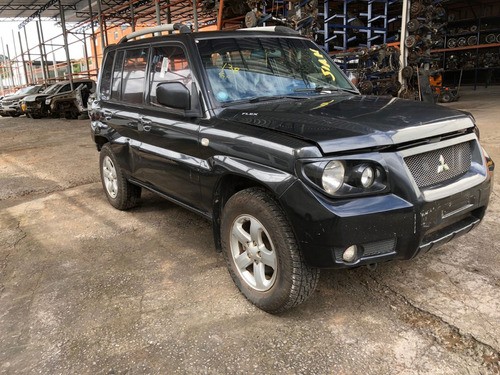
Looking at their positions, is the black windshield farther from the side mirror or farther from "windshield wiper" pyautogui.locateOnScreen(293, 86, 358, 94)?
the side mirror

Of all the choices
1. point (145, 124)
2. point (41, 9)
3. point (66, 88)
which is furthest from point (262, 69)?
point (41, 9)

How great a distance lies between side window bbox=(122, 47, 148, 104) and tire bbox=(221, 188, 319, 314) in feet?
5.92

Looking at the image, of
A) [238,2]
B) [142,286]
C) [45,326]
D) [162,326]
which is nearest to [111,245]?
[142,286]

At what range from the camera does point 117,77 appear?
456 centimetres

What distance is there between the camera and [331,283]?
317 centimetres

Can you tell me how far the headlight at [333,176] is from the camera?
2334 mm

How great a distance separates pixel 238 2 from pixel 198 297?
38.7 feet

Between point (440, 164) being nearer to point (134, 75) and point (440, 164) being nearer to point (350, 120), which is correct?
point (350, 120)

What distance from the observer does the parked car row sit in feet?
56.9

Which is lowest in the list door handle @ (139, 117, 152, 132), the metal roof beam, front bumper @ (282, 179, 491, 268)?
front bumper @ (282, 179, 491, 268)

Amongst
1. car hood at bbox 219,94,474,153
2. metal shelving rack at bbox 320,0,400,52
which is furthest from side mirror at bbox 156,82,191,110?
metal shelving rack at bbox 320,0,400,52

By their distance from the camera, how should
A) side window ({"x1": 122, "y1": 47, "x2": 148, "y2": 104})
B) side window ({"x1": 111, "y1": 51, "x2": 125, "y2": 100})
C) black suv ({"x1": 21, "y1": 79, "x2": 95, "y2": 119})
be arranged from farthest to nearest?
black suv ({"x1": 21, "y1": 79, "x2": 95, "y2": 119}) → side window ({"x1": 111, "y1": 51, "x2": 125, "y2": 100}) → side window ({"x1": 122, "y1": 47, "x2": 148, "y2": 104})

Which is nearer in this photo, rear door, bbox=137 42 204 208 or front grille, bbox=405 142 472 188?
front grille, bbox=405 142 472 188

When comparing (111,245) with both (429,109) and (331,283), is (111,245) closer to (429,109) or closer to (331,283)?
(331,283)
